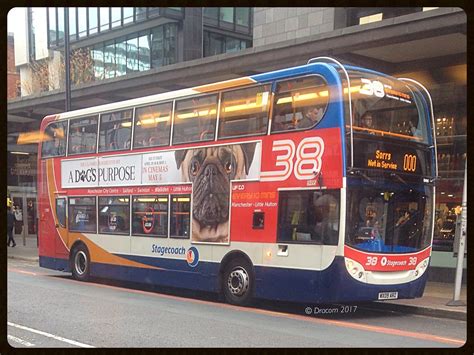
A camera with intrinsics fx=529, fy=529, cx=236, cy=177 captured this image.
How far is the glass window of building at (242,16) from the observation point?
4805 millimetres

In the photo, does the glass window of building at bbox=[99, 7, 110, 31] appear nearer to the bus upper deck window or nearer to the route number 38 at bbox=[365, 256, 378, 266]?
the bus upper deck window

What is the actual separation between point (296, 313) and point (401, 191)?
5.30ft

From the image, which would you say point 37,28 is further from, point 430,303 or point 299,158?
point 430,303

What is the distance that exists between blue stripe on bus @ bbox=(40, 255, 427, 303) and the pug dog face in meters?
0.46

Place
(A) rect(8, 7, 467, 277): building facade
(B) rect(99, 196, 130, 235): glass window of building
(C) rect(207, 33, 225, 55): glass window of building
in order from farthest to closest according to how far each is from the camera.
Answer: (B) rect(99, 196, 130, 235): glass window of building
(C) rect(207, 33, 225, 55): glass window of building
(A) rect(8, 7, 467, 277): building facade

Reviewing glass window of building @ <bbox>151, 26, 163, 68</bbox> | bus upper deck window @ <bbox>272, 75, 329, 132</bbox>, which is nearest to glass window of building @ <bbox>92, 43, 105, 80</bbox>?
glass window of building @ <bbox>151, 26, 163, 68</bbox>

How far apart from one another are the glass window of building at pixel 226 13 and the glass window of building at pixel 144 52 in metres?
0.66

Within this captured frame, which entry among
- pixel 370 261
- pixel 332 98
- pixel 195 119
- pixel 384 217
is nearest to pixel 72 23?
pixel 195 119

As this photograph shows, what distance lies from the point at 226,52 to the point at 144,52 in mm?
1415

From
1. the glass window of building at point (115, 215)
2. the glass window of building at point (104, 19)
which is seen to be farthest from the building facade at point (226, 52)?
the glass window of building at point (115, 215)

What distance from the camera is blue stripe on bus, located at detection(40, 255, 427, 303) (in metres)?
5.29
